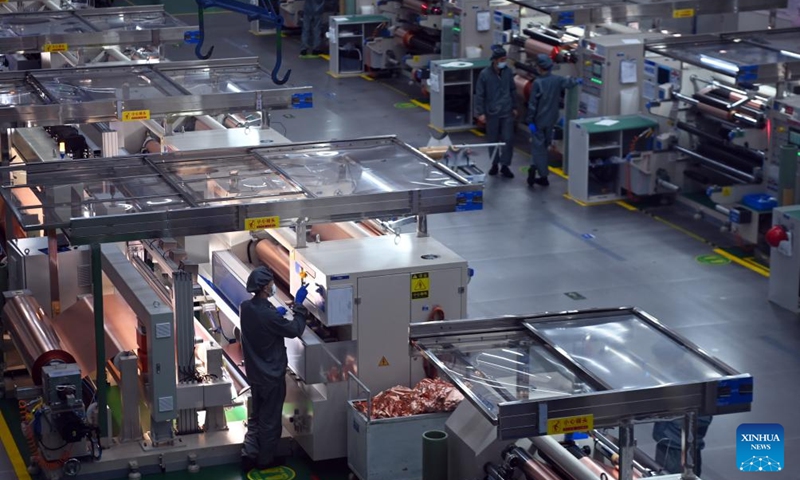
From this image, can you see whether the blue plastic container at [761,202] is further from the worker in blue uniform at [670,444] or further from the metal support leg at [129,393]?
the metal support leg at [129,393]

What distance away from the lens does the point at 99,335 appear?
1002cm

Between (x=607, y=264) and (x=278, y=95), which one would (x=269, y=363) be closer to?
(x=278, y=95)

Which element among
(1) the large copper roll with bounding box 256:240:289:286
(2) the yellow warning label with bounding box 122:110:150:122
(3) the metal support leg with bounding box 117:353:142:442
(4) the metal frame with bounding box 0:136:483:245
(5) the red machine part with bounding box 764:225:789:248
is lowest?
(3) the metal support leg with bounding box 117:353:142:442

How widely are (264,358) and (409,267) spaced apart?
3.92 feet

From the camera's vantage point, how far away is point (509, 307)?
44.7ft

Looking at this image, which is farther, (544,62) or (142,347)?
(544,62)

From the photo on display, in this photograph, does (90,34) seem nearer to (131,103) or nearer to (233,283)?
(131,103)

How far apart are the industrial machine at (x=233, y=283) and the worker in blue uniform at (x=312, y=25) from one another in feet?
48.2

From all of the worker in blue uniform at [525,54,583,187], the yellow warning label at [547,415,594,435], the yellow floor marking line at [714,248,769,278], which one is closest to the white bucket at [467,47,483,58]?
the worker in blue uniform at [525,54,583,187]

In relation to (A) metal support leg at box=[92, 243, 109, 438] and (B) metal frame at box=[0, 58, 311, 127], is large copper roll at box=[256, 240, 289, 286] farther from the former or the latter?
(B) metal frame at box=[0, 58, 311, 127]

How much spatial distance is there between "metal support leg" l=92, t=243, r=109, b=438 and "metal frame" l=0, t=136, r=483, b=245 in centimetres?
24

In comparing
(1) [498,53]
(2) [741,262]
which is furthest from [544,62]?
(2) [741,262]

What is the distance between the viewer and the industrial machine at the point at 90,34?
53.4 ft

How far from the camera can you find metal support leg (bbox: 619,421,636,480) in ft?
22.7
